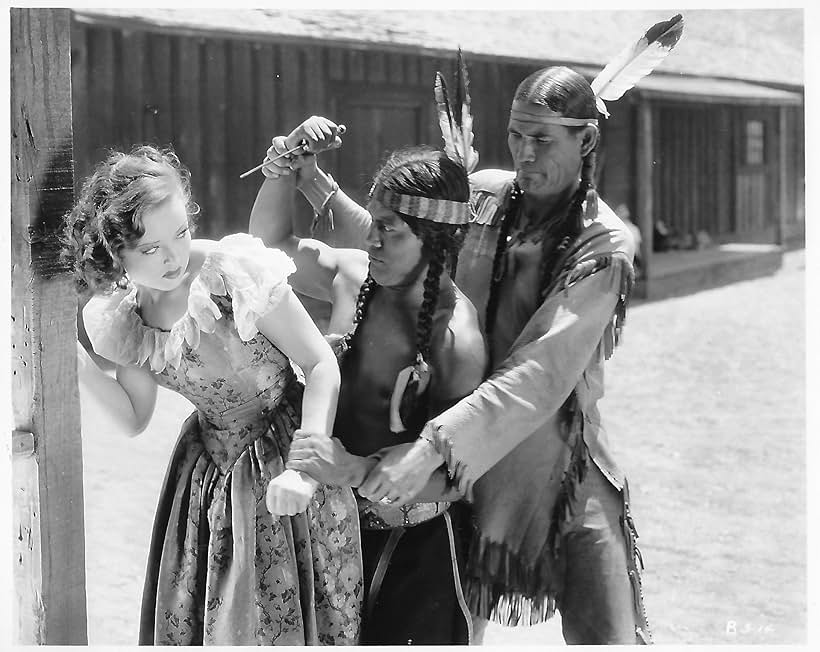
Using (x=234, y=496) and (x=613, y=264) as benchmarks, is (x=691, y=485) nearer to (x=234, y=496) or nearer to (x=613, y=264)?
(x=613, y=264)

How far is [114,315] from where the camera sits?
2.43 meters

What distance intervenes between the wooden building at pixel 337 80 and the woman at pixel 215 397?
4.99m

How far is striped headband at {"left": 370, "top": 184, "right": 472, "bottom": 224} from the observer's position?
2344 mm

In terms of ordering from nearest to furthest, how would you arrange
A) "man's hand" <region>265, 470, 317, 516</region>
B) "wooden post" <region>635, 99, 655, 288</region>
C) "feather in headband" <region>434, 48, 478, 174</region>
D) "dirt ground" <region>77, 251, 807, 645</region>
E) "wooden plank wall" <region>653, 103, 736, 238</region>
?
1. "man's hand" <region>265, 470, 317, 516</region>
2. "feather in headband" <region>434, 48, 478, 174</region>
3. "dirt ground" <region>77, 251, 807, 645</region>
4. "wooden post" <region>635, 99, 655, 288</region>
5. "wooden plank wall" <region>653, 103, 736, 238</region>

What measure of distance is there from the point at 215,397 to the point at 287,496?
0.36 metres

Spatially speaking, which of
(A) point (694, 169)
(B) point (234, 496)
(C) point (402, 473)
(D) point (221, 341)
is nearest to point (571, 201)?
(C) point (402, 473)

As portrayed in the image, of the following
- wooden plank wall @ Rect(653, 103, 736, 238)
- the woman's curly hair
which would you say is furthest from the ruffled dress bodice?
wooden plank wall @ Rect(653, 103, 736, 238)

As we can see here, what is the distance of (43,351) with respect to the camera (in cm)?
254

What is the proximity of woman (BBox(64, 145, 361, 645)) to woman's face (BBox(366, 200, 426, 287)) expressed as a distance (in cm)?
20

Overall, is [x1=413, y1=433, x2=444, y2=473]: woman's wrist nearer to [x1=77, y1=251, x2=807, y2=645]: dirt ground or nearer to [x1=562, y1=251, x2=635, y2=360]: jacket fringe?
[x1=562, y1=251, x2=635, y2=360]: jacket fringe

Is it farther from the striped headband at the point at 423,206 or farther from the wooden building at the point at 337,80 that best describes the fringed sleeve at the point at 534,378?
the wooden building at the point at 337,80

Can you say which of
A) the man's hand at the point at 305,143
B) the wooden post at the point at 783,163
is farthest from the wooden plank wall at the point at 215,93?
the wooden post at the point at 783,163

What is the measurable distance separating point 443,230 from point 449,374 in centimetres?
31

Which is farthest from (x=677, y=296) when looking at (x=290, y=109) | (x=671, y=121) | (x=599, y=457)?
Answer: (x=599, y=457)
